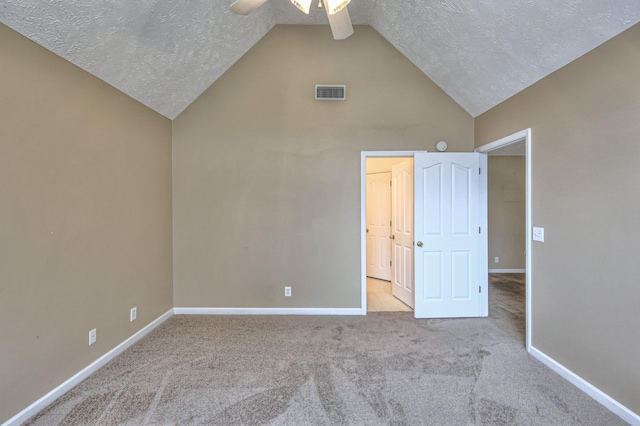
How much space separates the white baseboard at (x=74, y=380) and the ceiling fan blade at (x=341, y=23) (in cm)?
332

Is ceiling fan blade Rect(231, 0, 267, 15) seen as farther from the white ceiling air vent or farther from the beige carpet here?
the beige carpet

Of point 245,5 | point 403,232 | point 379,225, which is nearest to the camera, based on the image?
point 245,5

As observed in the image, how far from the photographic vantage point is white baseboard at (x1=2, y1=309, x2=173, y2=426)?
170 centimetres

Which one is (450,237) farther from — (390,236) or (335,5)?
(335,5)

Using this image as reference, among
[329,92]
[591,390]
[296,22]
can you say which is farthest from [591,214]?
[296,22]

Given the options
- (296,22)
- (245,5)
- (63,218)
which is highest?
(296,22)

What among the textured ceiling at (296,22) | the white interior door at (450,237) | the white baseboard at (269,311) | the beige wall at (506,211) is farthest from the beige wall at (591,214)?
the beige wall at (506,211)

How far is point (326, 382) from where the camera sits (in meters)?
2.07

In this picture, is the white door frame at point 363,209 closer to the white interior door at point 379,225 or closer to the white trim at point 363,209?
the white trim at point 363,209

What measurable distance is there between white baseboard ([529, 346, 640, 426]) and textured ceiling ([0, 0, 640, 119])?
2500mm

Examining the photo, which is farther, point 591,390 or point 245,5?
point 591,390

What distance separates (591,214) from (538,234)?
0.51 m

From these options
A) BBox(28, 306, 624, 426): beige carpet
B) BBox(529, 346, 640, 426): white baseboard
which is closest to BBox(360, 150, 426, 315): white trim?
BBox(28, 306, 624, 426): beige carpet

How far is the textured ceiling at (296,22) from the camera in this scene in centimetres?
180
